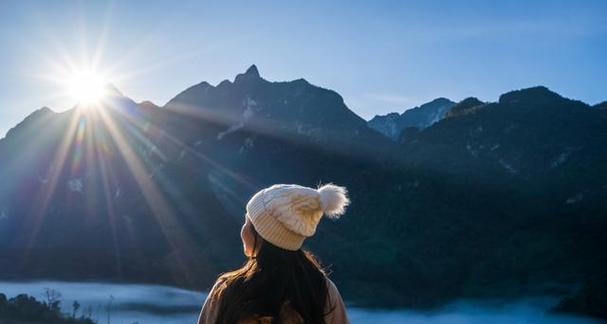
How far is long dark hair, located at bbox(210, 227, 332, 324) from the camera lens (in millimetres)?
1469

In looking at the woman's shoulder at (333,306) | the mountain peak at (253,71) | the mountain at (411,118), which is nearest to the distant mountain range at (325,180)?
the mountain peak at (253,71)

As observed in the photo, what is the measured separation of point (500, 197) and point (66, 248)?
4017 cm

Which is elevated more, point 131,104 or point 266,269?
point 131,104

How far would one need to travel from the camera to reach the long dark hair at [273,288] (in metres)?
1.47

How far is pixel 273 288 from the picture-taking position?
1485mm

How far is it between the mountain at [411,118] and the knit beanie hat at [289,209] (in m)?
78.4

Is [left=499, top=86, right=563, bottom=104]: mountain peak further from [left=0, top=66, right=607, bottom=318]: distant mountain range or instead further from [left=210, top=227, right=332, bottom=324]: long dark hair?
[left=210, top=227, right=332, bottom=324]: long dark hair

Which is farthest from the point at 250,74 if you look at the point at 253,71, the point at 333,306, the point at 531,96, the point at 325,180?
the point at 333,306

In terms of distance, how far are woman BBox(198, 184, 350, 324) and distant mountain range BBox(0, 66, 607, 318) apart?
122ft

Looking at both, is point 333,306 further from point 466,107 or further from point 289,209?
point 466,107

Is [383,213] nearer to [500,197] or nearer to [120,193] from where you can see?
[500,197]

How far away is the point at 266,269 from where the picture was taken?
59.5 inches

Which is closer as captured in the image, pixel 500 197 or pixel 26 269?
pixel 500 197

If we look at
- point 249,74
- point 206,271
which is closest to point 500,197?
point 206,271
